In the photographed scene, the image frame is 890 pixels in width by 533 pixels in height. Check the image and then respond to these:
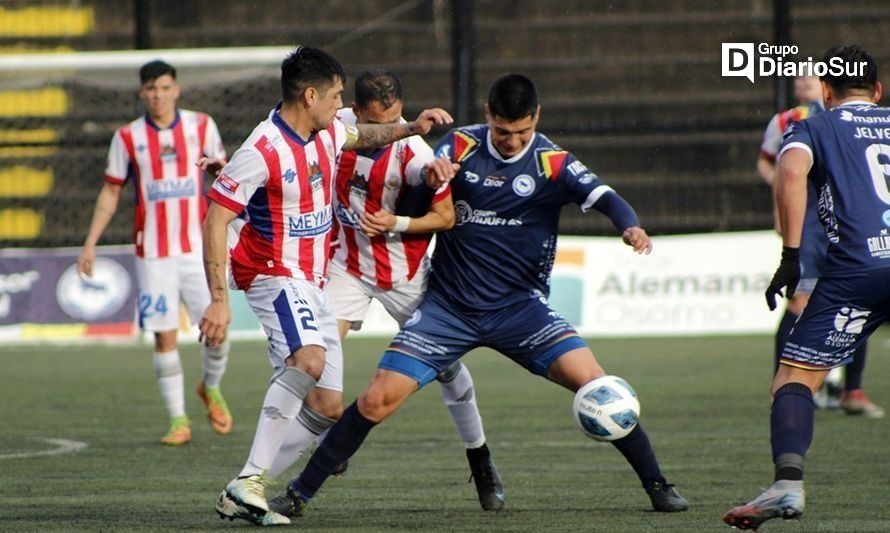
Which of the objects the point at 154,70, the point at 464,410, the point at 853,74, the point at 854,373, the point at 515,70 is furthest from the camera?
the point at 515,70

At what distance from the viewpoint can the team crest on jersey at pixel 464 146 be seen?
6629mm

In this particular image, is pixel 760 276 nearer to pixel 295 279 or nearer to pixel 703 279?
pixel 703 279

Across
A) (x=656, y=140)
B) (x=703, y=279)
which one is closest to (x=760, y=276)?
(x=703, y=279)

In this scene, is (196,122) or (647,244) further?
(196,122)

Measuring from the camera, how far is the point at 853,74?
5824mm

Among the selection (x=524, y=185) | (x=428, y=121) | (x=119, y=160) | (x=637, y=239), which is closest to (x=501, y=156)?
(x=524, y=185)

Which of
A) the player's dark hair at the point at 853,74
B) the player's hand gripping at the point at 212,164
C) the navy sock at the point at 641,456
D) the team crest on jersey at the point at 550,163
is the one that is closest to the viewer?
the player's dark hair at the point at 853,74

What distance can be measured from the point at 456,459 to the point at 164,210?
2851 mm

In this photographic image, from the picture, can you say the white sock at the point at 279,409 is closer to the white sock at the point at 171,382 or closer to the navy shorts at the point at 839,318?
the navy shorts at the point at 839,318

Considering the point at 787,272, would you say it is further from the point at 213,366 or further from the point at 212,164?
the point at 213,366

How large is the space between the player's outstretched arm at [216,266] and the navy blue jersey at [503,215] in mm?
1107

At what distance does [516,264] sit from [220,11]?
Answer: 568 inches

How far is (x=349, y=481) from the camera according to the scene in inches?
290

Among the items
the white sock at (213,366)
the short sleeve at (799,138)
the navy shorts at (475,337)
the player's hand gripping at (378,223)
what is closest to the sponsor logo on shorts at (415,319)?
the navy shorts at (475,337)
